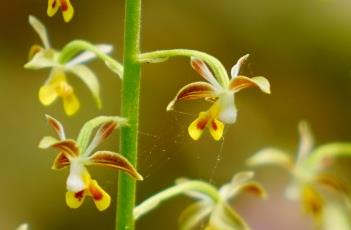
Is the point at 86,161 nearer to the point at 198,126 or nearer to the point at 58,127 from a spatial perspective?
the point at 58,127

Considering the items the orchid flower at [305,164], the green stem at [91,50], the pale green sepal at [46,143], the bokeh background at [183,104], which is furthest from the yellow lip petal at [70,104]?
the bokeh background at [183,104]

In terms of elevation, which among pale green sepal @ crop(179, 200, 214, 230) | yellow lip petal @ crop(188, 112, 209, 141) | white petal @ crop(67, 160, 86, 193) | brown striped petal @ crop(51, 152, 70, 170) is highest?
yellow lip petal @ crop(188, 112, 209, 141)

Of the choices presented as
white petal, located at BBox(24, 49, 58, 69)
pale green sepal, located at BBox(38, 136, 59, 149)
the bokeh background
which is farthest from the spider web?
pale green sepal, located at BBox(38, 136, 59, 149)

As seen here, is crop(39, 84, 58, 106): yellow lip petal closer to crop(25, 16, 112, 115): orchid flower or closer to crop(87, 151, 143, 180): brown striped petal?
crop(25, 16, 112, 115): orchid flower

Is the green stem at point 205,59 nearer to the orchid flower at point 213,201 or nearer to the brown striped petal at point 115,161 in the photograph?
the brown striped petal at point 115,161

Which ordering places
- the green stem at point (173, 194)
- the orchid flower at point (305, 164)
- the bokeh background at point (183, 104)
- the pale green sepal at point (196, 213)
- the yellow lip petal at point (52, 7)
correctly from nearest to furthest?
1. the yellow lip petal at point (52, 7)
2. the green stem at point (173, 194)
3. the pale green sepal at point (196, 213)
4. the orchid flower at point (305, 164)
5. the bokeh background at point (183, 104)

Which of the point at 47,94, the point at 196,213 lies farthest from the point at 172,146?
the point at 47,94
